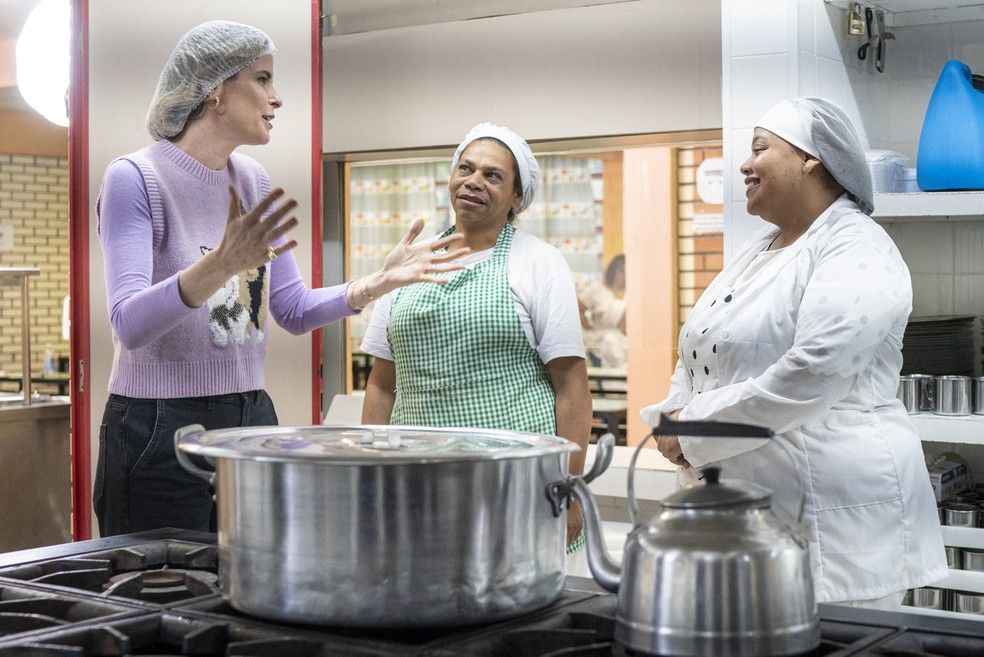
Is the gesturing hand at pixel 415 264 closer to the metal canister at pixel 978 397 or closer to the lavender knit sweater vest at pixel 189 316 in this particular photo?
the lavender knit sweater vest at pixel 189 316

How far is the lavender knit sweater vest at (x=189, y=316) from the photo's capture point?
7.57ft

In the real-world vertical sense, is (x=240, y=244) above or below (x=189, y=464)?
above

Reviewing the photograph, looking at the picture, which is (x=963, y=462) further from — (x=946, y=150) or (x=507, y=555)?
(x=507, y=555)

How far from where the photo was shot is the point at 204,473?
1.33m

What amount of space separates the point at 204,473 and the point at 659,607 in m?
0.54

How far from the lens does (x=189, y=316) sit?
7.65 feet

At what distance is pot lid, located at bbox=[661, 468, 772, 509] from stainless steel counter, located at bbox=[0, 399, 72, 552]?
15.5 feet

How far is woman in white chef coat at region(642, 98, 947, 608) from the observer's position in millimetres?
2459

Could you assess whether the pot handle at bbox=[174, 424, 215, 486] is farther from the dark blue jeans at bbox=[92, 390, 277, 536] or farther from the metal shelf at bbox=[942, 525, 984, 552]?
the metal shelf at bbox=[942, 525, 984, 552]

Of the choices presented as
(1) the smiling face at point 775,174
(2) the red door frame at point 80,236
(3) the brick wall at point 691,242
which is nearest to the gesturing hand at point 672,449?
(1) the smiling face at point 775,174

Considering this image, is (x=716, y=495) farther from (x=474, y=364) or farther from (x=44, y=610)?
(x=474, y=364)

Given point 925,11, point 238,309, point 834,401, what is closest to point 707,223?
point 925,11

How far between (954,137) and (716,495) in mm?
2492

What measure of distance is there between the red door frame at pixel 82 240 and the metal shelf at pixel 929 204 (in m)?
1.84
